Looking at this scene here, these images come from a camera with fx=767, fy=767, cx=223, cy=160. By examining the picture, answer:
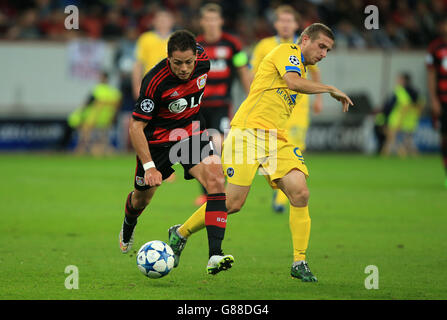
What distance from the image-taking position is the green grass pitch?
19.2 ft

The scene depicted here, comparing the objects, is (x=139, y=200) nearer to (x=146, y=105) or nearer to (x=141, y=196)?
(x=141, y=196)

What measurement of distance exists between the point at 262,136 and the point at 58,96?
58.1ft

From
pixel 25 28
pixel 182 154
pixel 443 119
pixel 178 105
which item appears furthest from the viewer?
pixel 25 28

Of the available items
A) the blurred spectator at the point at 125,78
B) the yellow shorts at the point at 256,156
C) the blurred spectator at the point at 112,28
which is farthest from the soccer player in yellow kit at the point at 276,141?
the blurred spectator at the point at 112,28

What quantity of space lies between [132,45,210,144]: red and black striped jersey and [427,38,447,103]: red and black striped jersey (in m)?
7.85

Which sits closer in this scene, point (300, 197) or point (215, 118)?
point (300, 197)

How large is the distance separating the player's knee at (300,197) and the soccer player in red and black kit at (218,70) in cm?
451

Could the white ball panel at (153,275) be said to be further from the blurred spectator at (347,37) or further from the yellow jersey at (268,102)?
the blurred spectator at (347,37)

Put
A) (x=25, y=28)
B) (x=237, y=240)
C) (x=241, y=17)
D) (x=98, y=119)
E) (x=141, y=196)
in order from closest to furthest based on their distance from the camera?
(x=141, y=196), (x=237, y=240), (x=98, y=119), (x=25, y=28), (x=241, y=17)

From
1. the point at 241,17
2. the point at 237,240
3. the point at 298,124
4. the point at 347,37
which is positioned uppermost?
the point at 241,17

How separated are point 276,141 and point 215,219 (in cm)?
92

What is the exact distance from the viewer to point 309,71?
10.8 m

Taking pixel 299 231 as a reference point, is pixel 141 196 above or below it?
above

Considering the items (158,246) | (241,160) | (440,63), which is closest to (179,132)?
(241,160)
